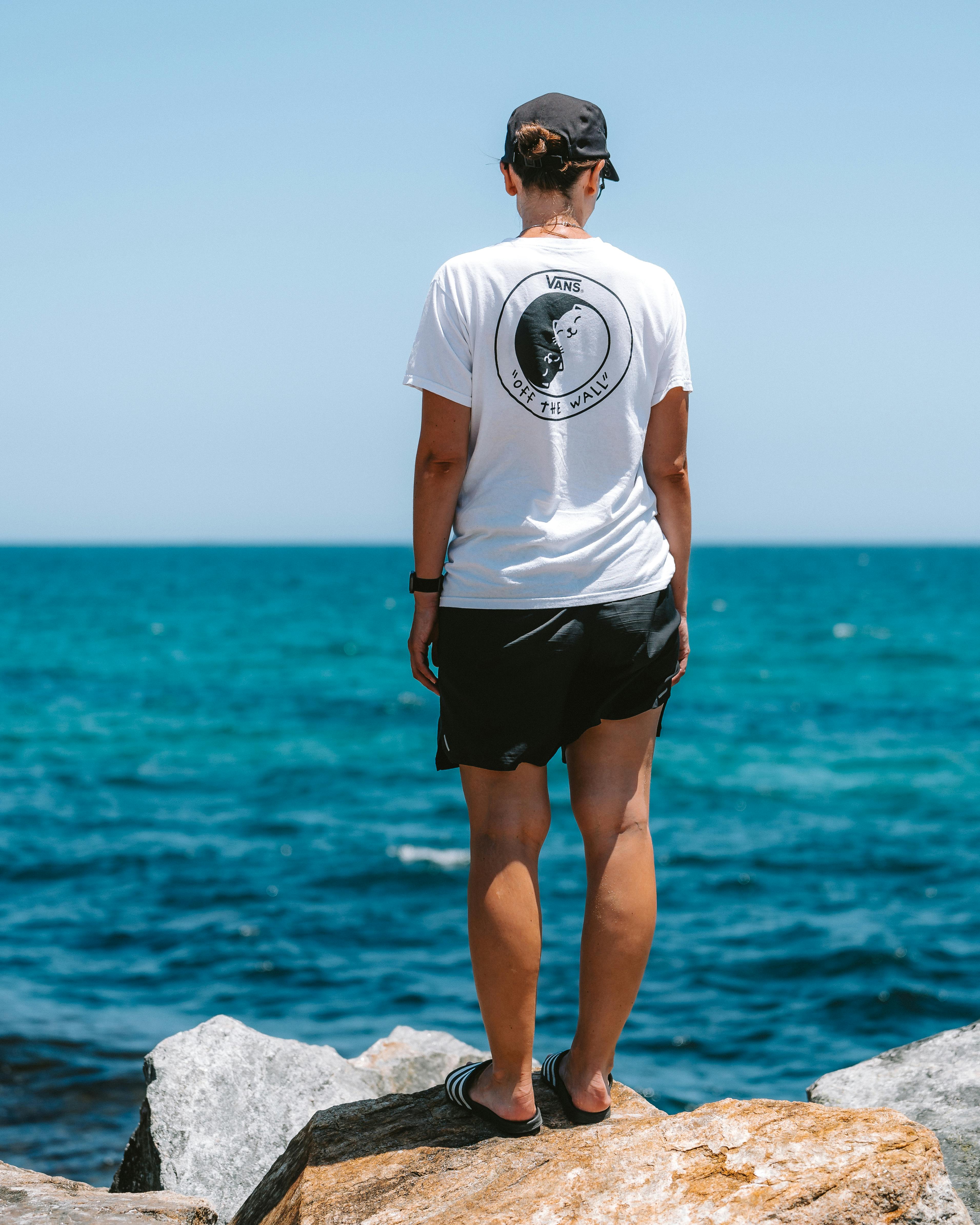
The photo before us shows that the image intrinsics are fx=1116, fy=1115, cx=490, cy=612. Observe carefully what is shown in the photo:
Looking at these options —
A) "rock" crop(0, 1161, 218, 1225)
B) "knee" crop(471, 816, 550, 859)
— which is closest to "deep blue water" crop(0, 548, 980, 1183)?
"rock" crop(0, 1161, 218, 1225)

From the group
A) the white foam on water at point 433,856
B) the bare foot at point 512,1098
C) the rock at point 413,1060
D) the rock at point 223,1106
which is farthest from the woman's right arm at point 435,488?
the white foam on water at point 433,856

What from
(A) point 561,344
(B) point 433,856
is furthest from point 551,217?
(B) point 433,856

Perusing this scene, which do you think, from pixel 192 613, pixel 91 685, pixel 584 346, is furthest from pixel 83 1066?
pixel 192 613

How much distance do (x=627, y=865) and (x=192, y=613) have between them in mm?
49728

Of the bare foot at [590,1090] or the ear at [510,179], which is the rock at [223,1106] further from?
the ear at [510,179]

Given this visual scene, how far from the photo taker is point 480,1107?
282 cm

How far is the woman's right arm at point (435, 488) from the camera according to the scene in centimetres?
257

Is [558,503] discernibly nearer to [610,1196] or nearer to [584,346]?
[584,346]

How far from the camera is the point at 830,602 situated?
188 ft

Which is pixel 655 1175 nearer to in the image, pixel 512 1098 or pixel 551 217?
pixel 512 1098

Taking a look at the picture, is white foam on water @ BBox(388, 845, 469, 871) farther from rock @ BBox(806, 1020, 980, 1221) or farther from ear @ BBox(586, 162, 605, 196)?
ear @ BBox(586, 162, 605, 196)

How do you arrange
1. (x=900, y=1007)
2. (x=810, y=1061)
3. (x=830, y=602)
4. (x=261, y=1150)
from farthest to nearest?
(x=830, y=602) < (x=900, y=1007) < (x=810, y=1061) < (x=261, y=1150)

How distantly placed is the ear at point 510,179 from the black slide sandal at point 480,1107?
2.16 m

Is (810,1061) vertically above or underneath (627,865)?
underneath
